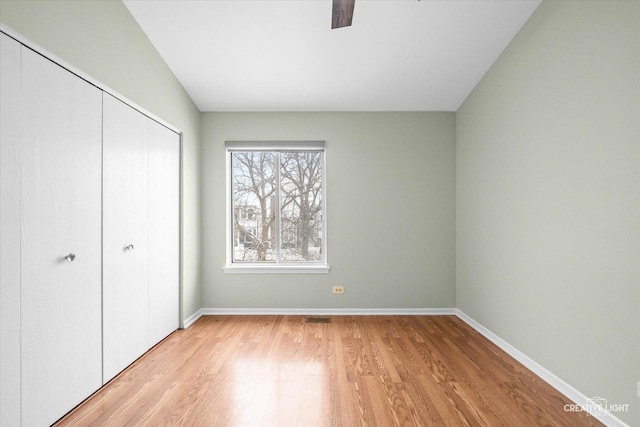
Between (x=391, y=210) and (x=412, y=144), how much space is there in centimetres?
86

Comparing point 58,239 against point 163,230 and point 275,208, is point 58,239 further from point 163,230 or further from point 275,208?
point 275,208

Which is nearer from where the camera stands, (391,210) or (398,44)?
A: (398,44)

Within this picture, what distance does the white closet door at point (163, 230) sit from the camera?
113 inches

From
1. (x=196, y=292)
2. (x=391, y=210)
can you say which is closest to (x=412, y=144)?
(x=391, y=210)

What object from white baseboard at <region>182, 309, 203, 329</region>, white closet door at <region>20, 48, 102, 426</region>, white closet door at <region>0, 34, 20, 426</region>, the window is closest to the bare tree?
the window

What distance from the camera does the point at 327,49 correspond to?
295 centimetres

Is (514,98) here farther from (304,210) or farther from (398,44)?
(304,210)

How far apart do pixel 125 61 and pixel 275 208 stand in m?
2.14

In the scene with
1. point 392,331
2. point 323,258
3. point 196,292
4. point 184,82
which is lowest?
point 392,331

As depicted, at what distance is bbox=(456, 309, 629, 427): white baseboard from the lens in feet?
5.92

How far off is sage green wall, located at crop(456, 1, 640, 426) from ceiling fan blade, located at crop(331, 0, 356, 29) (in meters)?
1.51

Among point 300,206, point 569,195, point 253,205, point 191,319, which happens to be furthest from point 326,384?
point 253,205

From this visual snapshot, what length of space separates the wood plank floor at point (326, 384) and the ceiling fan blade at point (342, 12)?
2.40 meters

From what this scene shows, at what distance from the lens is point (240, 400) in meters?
2.04
